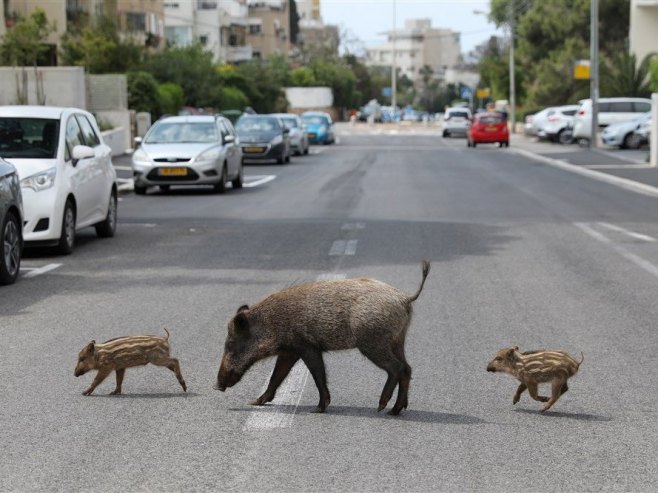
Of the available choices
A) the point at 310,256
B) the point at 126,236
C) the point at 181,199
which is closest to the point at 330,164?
the point at 181,199

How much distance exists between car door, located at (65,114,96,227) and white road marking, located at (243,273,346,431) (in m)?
8.52

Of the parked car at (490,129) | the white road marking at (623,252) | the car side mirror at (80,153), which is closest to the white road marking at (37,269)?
the car side mirror at (80,153)

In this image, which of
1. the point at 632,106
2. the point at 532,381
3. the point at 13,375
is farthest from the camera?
Answer: the point at 632,106

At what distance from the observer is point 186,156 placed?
27906 millimetres

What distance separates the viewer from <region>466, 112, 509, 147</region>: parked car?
59.2 meters

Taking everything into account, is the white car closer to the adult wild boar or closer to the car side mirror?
the car side mirror

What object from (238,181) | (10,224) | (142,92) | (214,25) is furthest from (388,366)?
(214,25)

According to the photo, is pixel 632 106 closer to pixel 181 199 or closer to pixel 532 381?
pixel 181 199

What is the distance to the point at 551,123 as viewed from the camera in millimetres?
60969

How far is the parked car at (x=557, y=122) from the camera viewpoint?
198 feet

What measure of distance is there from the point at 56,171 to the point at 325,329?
31.4 ft

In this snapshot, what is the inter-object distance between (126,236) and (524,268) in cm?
633

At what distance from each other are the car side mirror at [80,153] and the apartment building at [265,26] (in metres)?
123

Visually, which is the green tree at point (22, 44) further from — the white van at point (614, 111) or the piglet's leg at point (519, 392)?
the piglet's leg at point (519, 392)
